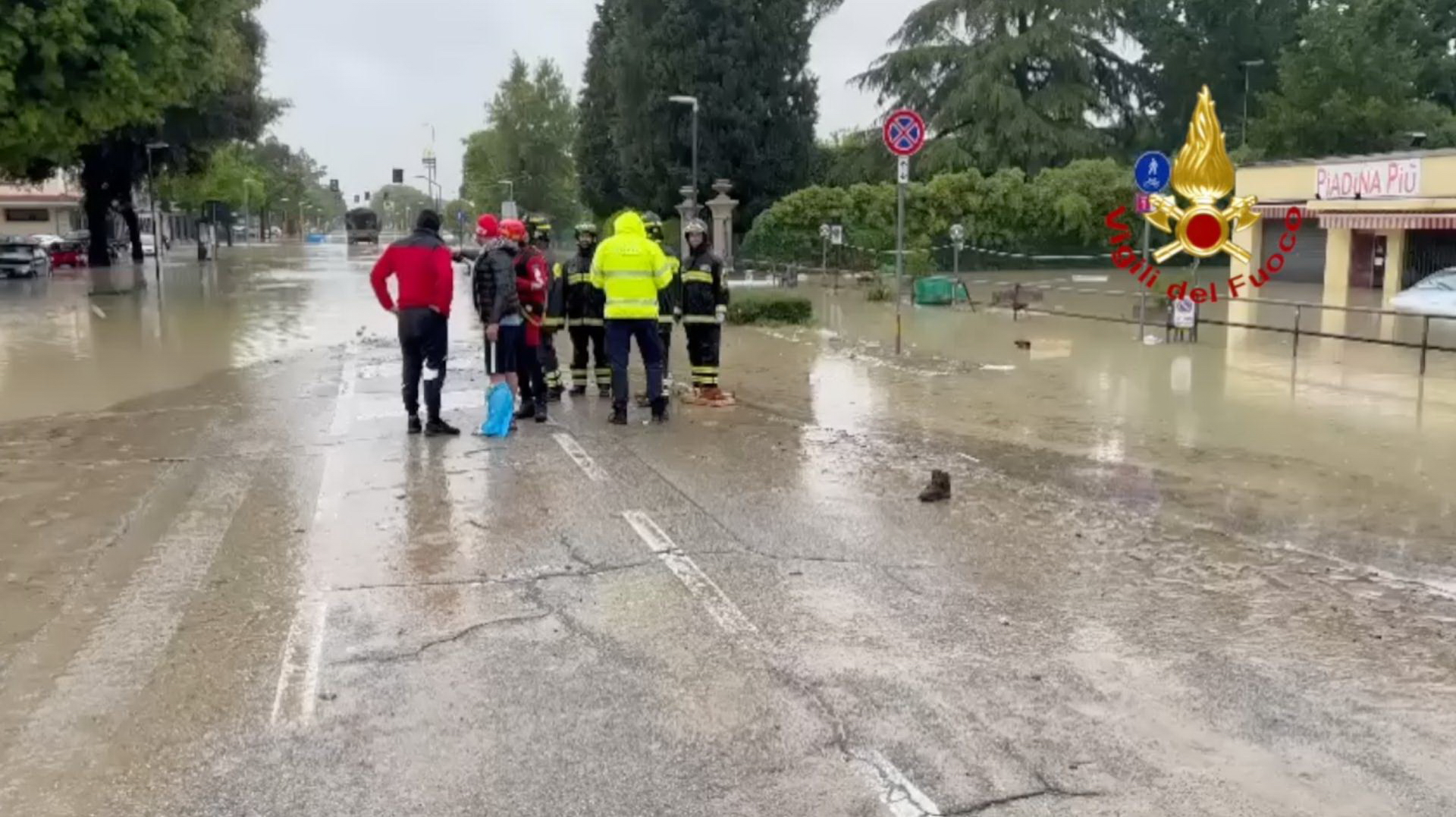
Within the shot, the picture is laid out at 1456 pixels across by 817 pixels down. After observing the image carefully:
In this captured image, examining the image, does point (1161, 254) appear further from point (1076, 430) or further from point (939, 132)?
point (939, 132)

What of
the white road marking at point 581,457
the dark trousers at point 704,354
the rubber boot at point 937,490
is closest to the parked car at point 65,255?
the dark trousers at point 704,354

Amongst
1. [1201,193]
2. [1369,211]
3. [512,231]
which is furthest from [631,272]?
[1369,211]

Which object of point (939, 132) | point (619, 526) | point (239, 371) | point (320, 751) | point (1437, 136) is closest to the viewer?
point (320, 751)

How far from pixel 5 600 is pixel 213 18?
22726 mm

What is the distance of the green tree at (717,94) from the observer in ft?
152

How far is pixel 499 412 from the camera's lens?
34.4 ft

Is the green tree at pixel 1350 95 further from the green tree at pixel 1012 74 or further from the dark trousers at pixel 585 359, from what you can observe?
the dark trousers at pixel 585 359

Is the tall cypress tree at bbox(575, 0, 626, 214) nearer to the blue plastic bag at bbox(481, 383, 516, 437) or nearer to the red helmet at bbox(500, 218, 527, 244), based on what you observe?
the red helmet at bbox(500, 218, 527, 244)

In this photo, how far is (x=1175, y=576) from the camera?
263 inches

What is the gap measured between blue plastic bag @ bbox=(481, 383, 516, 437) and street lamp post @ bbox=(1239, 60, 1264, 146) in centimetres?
4864

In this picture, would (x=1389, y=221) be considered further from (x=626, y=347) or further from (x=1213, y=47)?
(x=1213, y=47)

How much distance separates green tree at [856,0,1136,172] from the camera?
48.3 m

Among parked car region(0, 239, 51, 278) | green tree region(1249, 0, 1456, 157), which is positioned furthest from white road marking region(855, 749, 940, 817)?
green tree region(1249, 0, 1456, 157)

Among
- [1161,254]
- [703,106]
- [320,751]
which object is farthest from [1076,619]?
[703,106]
